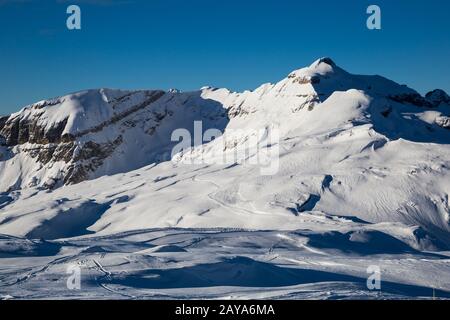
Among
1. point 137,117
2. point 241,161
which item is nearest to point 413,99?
point 241,161

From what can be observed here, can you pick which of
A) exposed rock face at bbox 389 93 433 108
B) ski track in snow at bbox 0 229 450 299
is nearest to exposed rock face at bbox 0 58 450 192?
exposed rock face at bbox 389 93 433 108

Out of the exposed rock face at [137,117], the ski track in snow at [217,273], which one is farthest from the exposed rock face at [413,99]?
the ski track in snow at [217,273]

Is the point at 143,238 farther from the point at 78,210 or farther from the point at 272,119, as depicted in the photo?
the point at 272,119

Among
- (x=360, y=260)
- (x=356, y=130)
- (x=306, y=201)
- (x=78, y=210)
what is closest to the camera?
(x=360, y=260)

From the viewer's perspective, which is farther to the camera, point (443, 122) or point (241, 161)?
point (443, 122)

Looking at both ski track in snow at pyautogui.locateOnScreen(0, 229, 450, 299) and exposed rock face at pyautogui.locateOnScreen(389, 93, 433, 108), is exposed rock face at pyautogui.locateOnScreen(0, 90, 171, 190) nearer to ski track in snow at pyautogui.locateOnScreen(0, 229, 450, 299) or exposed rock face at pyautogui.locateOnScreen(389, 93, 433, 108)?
exposed rock face at pyautogui.locateOnScreen(389, 93, 433, 108)

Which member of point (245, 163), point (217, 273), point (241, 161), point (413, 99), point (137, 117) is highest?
point (413, 99)

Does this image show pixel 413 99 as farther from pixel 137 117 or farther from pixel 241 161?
pixel 137 117
